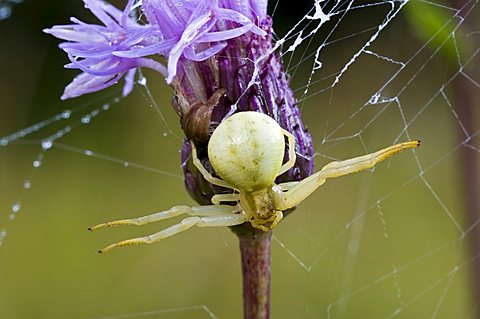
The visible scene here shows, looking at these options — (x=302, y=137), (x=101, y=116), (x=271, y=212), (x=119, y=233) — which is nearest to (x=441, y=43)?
(x=302, y=137)

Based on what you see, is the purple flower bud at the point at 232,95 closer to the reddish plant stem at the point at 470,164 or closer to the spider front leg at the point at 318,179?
the spider front leg at the point at 318,179

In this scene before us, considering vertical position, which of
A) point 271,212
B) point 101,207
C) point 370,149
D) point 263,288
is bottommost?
point 101,207

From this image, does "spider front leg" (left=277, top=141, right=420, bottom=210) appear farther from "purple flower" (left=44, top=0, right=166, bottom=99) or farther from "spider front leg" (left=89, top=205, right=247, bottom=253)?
"purple flower" (left=44, top=0, right=166, bottom=99)

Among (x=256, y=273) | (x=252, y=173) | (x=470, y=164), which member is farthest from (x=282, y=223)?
(x=252, y=173)

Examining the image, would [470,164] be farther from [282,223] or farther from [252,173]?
[282,223]

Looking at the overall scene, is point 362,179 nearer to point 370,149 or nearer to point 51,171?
point 370,149

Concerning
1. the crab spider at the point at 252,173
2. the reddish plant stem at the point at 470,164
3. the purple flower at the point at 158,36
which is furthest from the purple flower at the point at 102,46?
the reddish plant stem at the point at 470,164

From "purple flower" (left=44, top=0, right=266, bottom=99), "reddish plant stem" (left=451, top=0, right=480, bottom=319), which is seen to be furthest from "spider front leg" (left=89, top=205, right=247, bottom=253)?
"reddish plant stem" (left=451, top=0, right=480, bottom=319)
